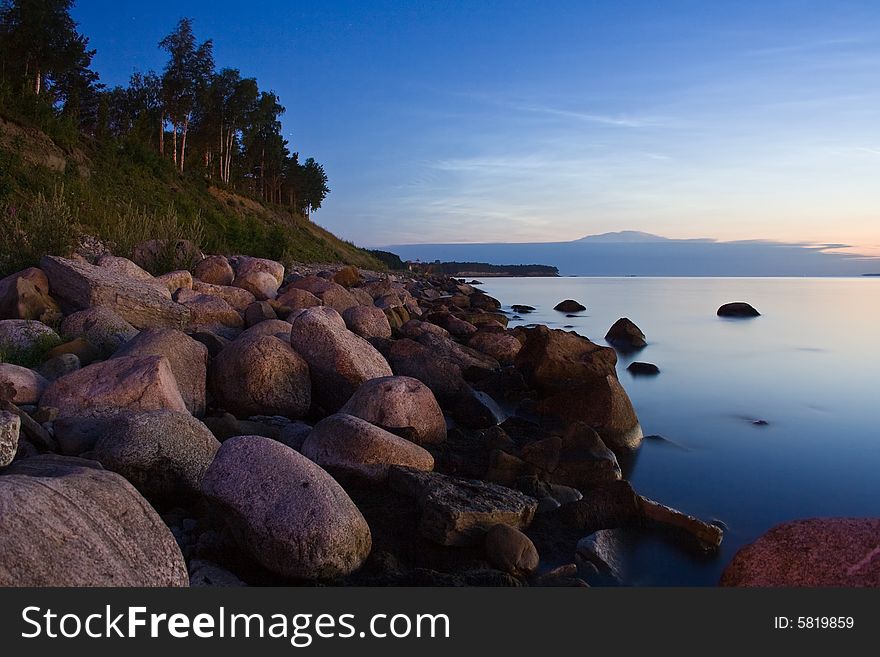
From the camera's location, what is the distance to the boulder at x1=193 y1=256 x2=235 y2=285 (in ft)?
42.9

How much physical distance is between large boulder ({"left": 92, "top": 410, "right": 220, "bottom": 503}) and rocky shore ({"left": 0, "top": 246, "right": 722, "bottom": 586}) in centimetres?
1

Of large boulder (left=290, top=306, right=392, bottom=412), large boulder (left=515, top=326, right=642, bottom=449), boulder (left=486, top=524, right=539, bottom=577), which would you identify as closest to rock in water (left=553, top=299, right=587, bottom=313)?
large boulder (left=515, top=326, right=642, bottom=449)

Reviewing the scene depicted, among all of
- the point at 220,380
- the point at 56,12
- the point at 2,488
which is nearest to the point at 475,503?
the point at 2,488

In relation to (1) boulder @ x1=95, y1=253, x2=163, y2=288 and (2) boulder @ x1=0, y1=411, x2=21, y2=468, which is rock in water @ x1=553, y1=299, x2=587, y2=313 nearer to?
(1) boulder @ x1=95, y1=253, x2=163, y2=288

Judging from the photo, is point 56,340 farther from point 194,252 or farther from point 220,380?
point 194,252

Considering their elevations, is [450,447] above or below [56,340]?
below

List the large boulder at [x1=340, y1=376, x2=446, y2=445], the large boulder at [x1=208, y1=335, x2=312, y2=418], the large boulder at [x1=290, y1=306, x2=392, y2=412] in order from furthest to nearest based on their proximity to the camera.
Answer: the large boulder at [x1=290, y1=306, x2=392, y2=412]
the large boulder at [x1=208, y1=335, x2=312, y2=418]
the large boulder at [x1=340, y1=376, x2=446, y2=445]

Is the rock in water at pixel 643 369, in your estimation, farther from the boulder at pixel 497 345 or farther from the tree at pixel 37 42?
the tree at pixel 37 42

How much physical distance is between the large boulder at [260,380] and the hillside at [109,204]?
208 inches

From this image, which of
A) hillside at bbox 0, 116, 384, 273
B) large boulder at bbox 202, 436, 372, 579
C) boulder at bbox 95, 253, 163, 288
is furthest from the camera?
hillside at bbox 0, 116, 384, 273

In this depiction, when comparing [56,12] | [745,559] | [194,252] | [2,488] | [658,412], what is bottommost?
[658,412]

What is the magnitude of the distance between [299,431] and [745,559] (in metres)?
3.81

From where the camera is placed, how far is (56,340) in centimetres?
715

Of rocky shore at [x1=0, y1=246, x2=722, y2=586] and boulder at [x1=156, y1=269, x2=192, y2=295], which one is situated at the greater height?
boulder at [x1=156, y1=269, x2=192, y2=295]
